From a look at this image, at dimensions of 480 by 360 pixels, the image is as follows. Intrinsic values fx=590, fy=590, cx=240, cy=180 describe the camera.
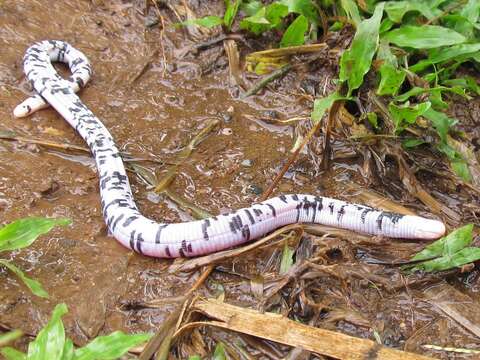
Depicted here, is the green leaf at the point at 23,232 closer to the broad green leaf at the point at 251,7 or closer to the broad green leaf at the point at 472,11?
the broad green leaf at the point at 251,7

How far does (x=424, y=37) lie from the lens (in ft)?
17.0

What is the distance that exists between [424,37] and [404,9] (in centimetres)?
45

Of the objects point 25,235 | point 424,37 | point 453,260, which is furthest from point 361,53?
point 25,235

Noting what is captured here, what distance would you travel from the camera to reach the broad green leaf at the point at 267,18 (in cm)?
584

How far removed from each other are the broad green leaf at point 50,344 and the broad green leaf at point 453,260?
252 cm

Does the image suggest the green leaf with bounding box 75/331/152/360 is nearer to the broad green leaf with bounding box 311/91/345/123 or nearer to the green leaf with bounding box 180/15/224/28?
the broad green leaf with bounding box 311/91/345/123

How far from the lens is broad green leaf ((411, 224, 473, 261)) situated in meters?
4.19

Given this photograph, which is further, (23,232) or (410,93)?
(410,93)

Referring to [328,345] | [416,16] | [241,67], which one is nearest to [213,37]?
[241,67]

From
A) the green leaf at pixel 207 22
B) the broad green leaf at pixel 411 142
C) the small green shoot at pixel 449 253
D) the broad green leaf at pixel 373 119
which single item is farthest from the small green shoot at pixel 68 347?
the green leaf at pixel 207 22

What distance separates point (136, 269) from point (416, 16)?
11.7ft

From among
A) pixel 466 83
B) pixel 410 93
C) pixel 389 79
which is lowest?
pixel 466 83

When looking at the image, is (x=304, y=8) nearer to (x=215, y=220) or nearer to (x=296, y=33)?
(x=296, y=33)

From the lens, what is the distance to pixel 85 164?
16.7 ft
